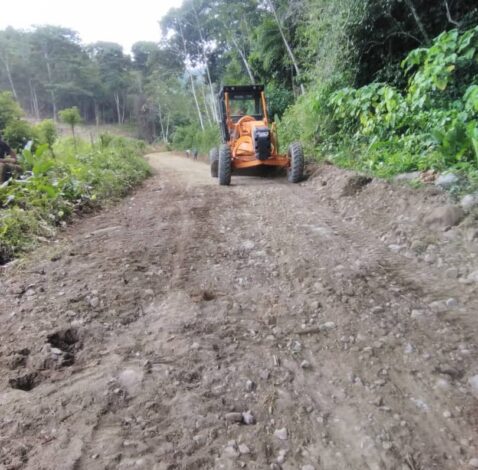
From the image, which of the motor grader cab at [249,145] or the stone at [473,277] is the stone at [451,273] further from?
the motor grader cab at [249,145]

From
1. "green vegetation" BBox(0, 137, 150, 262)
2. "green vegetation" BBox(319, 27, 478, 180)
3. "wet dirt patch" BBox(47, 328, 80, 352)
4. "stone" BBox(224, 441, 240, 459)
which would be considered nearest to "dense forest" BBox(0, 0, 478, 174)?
"green vegetation" BBox(319, 27, 478, 180)

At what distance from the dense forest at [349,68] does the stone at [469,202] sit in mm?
580

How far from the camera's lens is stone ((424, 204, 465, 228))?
3078 mm

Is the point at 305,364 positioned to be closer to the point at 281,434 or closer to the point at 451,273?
the point at 281,434

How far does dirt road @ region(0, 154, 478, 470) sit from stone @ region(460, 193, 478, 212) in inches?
11.4

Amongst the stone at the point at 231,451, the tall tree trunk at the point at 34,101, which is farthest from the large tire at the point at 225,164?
the tall tree trunk at the point at 34,101

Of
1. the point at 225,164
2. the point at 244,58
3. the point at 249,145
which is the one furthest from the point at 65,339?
the point at 244,58

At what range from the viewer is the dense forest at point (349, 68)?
425 centimetres

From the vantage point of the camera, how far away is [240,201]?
5.31 m

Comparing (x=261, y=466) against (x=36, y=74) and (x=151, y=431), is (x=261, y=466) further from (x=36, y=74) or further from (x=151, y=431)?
(x=36, y=74)

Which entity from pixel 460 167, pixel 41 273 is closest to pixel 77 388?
pixel 41 273

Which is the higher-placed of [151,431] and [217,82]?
[217,82]

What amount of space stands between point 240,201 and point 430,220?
2.72 meters

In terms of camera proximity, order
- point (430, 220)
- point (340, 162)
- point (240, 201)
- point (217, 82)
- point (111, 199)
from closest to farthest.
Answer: point (430, 220) → point (240, 201) → point (111, 199) → point (340, 162) → point (217, 82)
